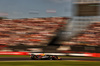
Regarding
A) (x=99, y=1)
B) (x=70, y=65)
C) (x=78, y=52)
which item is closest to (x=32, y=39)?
(x=78, y=52)

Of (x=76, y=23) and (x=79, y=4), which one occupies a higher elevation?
(x=79, y=4)

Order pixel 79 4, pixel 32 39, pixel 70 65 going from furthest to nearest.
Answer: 1. pixel 79 4
2. pixel 32 39
3. pixel 70 65

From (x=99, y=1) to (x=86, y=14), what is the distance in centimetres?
381

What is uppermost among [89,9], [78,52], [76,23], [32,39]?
[89,9]

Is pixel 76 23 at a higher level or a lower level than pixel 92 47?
higher

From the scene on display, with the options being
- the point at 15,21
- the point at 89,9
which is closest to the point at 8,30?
the point at 15,21

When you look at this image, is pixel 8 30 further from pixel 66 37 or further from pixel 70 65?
pixel 70 65

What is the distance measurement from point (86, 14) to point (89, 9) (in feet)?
3.27

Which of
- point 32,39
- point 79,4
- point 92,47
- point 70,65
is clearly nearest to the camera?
point 70,65

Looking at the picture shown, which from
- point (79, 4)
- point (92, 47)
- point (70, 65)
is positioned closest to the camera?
point (70, 65)

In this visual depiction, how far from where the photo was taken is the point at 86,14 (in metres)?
30.6

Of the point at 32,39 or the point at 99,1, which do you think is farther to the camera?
the point at 99,1

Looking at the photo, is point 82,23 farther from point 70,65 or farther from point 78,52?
point 70,65

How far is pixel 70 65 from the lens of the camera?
45.9ft
